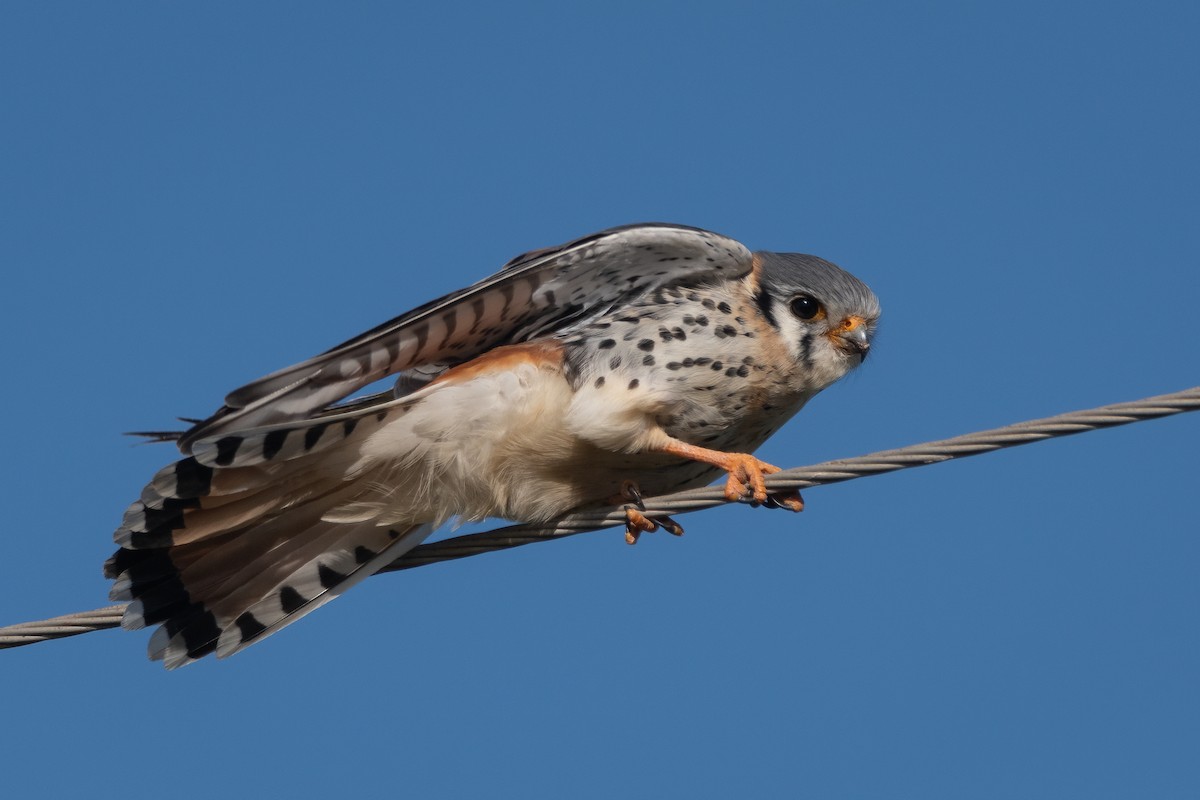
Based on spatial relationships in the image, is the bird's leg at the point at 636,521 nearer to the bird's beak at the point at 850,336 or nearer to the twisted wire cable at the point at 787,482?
the twisted wire cable at the point at 787,482

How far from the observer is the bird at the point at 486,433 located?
4391 millimetres

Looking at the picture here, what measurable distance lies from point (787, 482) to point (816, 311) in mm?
1202

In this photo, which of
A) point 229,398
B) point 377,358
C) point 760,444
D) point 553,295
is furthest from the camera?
point 760,444

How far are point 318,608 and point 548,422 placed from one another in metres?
0.97

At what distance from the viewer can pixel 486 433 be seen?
451 centimetres

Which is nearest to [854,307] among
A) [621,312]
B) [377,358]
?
[621,312]

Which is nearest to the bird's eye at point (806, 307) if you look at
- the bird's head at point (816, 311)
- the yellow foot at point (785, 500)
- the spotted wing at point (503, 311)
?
the bird's head at point (816, 311)

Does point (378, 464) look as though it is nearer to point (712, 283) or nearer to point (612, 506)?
point (612, 506)

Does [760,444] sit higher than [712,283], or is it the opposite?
[712,283]

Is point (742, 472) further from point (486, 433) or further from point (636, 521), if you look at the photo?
point (486, 433)

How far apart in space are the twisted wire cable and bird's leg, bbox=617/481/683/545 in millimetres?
49

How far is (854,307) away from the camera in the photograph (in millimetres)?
5059

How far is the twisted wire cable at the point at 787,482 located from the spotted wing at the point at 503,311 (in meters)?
0.56

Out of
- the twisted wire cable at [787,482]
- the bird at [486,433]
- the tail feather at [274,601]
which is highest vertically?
the bird at [486,433]
